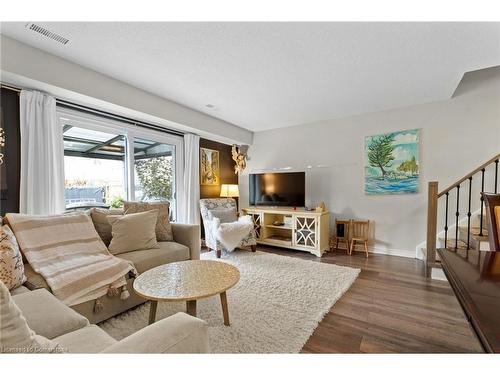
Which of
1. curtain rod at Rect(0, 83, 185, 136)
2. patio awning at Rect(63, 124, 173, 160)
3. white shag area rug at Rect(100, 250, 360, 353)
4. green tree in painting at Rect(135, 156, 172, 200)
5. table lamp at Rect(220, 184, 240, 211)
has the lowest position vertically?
white shag area rug at Rect(100, 250, 360, 353)

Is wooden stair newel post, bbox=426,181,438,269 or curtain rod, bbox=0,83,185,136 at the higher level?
curtain rod, bbox=0,83,185,136

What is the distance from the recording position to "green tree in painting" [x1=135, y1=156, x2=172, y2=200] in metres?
3.43

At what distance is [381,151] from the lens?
11.7 feet

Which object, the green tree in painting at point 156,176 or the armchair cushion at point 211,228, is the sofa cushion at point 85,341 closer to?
the armchair cushion at point 211,228

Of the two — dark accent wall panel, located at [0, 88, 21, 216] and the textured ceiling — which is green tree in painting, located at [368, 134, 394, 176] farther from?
dark accent wall panel, located at [0, 88, 21, 216]

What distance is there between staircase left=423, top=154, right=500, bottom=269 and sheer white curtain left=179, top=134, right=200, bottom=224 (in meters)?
3.30

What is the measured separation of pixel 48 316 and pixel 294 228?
3111 mm

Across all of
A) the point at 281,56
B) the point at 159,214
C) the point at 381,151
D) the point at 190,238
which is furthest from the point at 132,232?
the point at 381,151

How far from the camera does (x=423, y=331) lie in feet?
5.35

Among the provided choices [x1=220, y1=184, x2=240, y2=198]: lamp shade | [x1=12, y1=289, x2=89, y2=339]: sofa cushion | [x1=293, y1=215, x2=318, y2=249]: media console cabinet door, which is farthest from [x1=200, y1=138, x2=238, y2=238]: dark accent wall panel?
[x1=12, y1=289, x2=89, y2=339]: sofa cushion

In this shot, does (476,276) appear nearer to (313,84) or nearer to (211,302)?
(211,302)

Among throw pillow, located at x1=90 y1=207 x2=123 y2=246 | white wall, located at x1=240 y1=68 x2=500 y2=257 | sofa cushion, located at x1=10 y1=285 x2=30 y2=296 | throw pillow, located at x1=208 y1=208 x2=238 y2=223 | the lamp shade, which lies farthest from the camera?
the lamp shade

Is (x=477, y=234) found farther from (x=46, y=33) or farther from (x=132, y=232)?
(x=46, y=33)

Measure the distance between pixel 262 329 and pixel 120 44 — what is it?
2.47m
